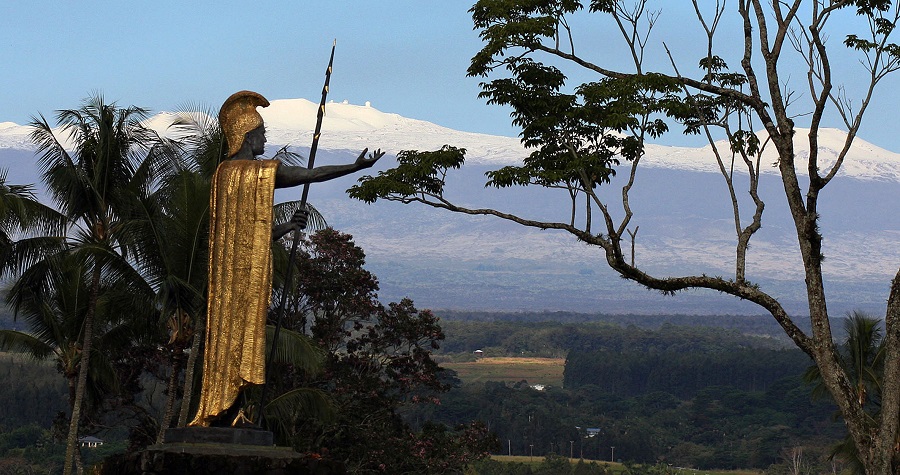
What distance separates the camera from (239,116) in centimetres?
1270

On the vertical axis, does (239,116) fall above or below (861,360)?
above

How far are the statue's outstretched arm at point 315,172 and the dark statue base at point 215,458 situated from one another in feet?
7.23

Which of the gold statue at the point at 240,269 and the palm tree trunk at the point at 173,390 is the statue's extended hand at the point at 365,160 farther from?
the palm tree trunk at the point at 173,390

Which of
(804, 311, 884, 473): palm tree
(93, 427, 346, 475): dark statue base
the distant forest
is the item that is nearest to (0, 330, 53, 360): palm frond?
(804, 311, 884, 473): palm tree

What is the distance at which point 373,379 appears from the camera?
33312mm

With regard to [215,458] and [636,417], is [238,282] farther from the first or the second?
[636,417]

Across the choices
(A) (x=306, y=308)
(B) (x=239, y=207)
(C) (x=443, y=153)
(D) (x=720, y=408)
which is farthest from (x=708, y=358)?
(B) (x=239, y=207)

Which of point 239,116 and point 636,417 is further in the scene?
point 636,417

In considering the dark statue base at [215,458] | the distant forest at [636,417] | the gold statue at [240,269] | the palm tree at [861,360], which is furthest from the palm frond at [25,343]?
the distant forest at [636,417]

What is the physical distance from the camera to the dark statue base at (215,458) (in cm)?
1095

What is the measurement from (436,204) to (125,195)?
7899 mm

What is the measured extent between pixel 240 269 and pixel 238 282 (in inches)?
4.5

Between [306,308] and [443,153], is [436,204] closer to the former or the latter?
[443,153]

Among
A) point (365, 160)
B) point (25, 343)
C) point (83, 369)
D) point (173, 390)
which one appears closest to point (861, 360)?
point (173, 390)
